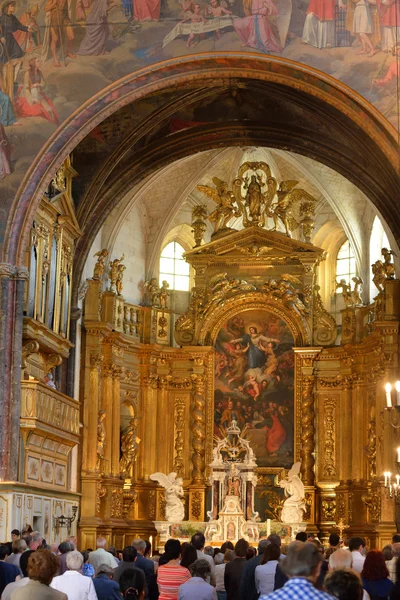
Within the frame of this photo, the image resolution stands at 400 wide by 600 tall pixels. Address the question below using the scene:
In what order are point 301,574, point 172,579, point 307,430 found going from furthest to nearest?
point 307,430 < point 172,579 < point 301,574

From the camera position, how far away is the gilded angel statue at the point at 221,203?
30.9 metres

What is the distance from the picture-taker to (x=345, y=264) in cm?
3247

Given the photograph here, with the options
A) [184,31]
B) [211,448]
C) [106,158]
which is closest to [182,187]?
[106,158]

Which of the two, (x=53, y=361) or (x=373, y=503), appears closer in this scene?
(x=53, y=361)

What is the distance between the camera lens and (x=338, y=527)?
94.1 feet

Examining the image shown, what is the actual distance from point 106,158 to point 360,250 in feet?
25.5

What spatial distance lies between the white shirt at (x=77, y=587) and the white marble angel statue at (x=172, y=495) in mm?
18933

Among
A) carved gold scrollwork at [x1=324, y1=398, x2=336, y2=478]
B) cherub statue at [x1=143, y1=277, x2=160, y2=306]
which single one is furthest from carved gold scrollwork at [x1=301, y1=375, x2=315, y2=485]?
cherub statue at [x1=143, y1=277, x2=160, y2=306]

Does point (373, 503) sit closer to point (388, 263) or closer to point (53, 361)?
point (388, 263)

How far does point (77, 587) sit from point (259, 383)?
2157 cm

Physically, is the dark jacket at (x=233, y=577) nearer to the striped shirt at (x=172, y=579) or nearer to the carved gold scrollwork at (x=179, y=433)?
the striped shirt at (x=172, y=579)

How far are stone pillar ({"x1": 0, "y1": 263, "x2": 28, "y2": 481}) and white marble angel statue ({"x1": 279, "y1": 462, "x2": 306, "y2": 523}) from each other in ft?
30.5

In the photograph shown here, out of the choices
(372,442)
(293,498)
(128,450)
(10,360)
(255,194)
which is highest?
(255,194)

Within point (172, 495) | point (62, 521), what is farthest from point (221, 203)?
point (62, 521)
